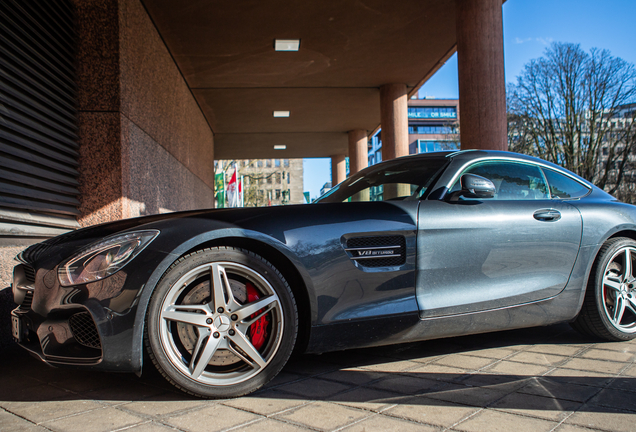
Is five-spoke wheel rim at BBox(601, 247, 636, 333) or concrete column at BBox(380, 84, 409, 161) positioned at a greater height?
concrete column at BBox(380, 84, 409, 161)

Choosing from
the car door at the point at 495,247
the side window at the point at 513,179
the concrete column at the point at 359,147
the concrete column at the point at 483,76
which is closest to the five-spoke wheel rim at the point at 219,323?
the car door at the point at 495,247

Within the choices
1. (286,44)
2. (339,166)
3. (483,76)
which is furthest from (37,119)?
(339,166)

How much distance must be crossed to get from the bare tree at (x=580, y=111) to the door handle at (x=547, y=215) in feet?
85.4

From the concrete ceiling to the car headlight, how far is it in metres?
6.65

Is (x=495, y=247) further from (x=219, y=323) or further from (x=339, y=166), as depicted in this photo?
(x=339, y=166)

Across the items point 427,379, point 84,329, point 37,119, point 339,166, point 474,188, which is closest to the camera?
point 84,329

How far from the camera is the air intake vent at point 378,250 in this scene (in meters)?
2.61

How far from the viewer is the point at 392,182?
354 cm

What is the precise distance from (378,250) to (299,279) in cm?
47

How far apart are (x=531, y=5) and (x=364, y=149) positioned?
14.4m

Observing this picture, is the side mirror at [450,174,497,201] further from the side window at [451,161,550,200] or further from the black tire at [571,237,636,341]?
the black tire at [571,237,636,341]

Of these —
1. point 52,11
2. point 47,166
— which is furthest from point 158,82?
point 47,166

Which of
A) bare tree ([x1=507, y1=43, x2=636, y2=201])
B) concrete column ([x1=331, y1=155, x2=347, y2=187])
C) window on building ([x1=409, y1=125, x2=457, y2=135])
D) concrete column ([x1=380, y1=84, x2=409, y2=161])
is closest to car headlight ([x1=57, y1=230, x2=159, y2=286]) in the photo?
concrete column ([x1=380, y1=84, x2=409, y2=161])

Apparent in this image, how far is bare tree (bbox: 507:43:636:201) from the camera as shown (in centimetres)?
2540
